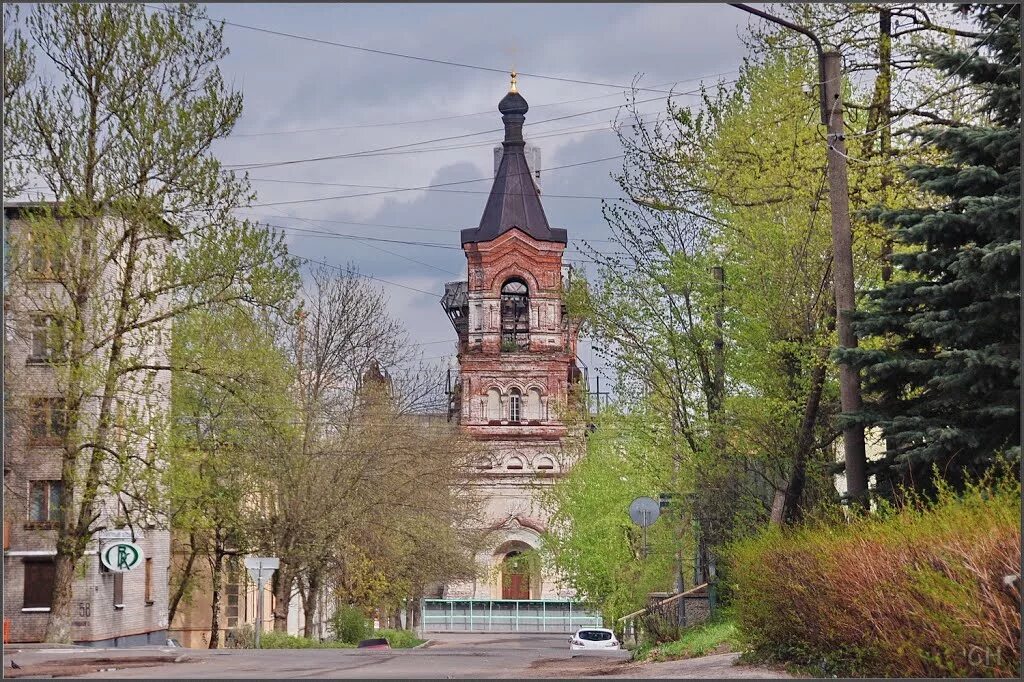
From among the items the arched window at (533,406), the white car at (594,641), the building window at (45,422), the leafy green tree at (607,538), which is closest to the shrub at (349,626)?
the white car at (594,641)

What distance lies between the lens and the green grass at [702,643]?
21188mm

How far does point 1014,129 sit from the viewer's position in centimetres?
1620

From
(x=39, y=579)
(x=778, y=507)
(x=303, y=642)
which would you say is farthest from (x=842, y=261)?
(x=39, y=579)

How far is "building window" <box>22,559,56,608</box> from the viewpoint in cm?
4097

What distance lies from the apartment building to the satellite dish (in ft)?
34.6

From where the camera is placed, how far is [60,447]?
3916cm

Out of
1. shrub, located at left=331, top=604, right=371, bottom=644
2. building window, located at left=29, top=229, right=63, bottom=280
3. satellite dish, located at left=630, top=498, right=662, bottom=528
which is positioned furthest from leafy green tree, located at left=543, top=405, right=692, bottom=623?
building window, located at left=29, top=229, right=63, bottom=280

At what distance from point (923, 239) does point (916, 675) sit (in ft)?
20.7

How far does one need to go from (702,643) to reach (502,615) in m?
56.7

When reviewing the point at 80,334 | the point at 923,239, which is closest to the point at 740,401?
the point at 923,239

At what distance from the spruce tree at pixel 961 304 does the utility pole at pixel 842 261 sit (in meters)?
0.54

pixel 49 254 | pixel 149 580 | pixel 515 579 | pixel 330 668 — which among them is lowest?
pixel 515 579

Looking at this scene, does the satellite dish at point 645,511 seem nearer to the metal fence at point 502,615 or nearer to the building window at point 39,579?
the building window at point 39,579

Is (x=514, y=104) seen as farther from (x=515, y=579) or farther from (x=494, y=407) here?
(x=515, y=579)
